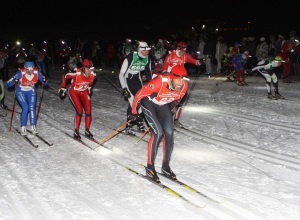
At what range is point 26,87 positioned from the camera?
889 centimetres

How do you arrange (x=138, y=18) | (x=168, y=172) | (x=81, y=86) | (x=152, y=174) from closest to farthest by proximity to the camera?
(x=152, y=174) < (x=168, y=172) < (x=81, y=86) < (x=138, y=18)

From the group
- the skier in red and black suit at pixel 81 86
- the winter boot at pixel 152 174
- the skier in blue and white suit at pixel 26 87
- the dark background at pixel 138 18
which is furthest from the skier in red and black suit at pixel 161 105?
the dark background at pixel 138 18

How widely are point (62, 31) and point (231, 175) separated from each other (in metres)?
43.3

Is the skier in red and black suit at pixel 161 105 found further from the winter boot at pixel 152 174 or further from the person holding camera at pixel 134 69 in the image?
the person holding camera at pixel 134 69

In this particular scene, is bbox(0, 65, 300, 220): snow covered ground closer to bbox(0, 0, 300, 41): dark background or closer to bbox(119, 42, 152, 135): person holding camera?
bbox(119, 42, 152, 135): person holding camera

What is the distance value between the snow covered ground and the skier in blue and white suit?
18.3 inches

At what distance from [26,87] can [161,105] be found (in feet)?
12.8

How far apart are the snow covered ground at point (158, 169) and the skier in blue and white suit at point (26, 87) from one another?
464 mm

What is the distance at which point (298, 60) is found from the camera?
61.7 feet

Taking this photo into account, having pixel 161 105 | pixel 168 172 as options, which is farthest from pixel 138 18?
Result: pixel 168 172

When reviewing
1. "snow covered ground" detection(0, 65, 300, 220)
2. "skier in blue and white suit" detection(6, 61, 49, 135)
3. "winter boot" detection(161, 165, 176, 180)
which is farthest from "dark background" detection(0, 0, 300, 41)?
"winter boot" detection(161, 165, 176, 180)

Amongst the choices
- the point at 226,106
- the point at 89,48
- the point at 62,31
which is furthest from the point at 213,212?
the point at 62,31

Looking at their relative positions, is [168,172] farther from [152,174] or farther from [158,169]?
[158,169]

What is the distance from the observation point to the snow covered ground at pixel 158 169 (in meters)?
4.89
